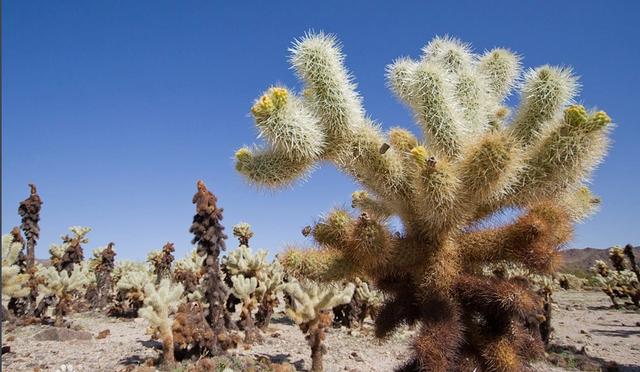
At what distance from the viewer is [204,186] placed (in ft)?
30.1

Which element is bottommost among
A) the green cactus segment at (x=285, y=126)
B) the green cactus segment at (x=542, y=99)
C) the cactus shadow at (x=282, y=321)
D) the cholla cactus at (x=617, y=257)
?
the cactus shadow at (x=282, y=321)

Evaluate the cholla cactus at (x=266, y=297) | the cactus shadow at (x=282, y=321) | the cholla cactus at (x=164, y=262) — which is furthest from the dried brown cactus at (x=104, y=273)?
the cholla cactus at (x=266, y=297)

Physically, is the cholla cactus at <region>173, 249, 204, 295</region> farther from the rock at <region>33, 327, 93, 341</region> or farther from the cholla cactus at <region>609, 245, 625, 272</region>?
the cholla cactus at <region>609, 245, 625, 272</region>

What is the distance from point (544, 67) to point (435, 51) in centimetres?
123

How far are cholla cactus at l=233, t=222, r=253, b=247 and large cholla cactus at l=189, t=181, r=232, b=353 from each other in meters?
7.41

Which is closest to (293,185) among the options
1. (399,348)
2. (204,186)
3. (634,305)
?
(204,186)

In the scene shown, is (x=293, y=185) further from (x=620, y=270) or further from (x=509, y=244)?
(x=620, y=270)

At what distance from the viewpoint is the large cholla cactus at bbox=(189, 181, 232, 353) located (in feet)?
28.8

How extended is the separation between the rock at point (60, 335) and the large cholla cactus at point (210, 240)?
3.30m

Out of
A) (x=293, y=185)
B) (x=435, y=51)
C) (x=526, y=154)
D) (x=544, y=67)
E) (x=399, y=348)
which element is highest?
(x=435, y=51)

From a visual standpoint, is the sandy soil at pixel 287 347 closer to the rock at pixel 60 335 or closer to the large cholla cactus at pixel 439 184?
the rock at pixel 60 335

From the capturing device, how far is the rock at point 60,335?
993 cm

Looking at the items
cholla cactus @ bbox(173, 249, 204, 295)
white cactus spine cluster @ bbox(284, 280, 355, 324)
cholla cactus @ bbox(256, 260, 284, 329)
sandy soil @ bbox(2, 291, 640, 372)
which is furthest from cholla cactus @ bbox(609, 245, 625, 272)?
white cactus spine cluster @ bbox(284, 280, 355, 324)

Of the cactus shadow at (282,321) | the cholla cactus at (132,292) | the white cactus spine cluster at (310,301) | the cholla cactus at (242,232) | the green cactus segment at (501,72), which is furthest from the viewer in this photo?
the cholla cactus at (242,232)
